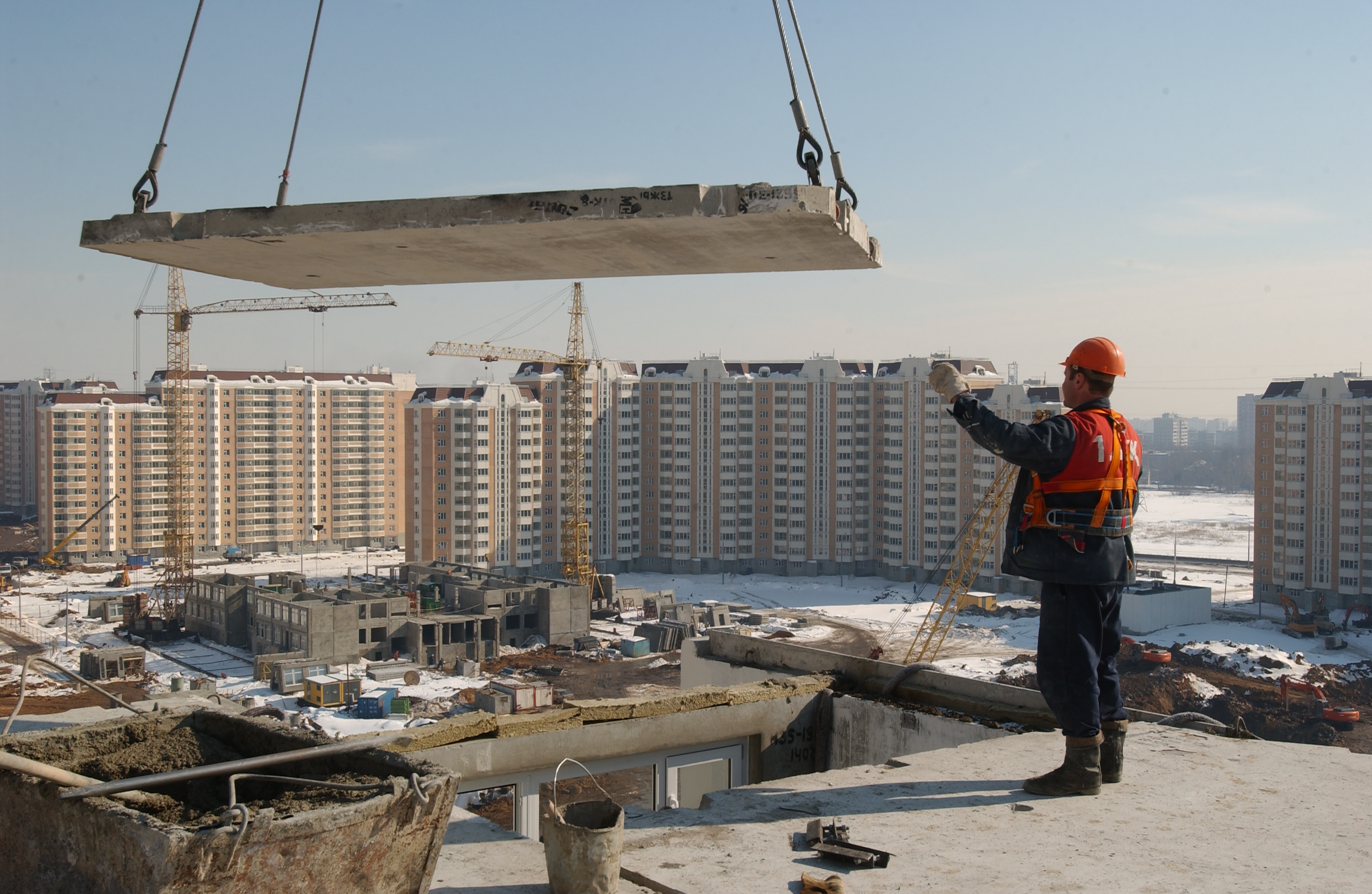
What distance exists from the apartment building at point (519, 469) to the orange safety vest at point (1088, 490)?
51.0 meters

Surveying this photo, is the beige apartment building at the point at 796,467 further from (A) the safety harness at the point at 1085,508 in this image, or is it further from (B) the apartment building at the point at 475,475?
(A) the safety harness at the point at 1085,508

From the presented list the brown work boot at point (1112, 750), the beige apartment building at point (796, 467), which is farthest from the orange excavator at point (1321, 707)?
the brown work boot at point (1112, 750)

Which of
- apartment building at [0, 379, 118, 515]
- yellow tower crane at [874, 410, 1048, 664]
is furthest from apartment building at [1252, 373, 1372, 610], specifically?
apartment building at [0, 379, 118, 515]

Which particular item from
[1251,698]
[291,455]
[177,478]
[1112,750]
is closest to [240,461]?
[291,455]

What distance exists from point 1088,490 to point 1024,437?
33 cm

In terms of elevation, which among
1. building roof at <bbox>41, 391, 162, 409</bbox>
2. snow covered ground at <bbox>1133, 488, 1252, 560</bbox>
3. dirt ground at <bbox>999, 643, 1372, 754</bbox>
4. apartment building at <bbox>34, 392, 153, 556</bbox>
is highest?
building roof at <bbox>41, 391, 162, 409</bbox>

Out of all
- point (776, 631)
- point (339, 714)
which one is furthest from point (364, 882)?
point (776, 631)

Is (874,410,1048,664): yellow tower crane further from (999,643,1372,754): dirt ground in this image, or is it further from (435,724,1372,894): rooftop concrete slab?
(435,724,1372,894): rooftop concrete slab

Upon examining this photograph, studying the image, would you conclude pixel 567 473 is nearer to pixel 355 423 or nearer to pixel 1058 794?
pixel 355 423

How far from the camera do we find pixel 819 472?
2210 inches

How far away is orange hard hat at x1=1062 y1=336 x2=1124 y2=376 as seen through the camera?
12.0 ft

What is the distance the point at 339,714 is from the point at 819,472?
102 ft

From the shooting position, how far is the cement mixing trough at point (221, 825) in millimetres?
1928

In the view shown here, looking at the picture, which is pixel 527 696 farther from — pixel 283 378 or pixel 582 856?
pixel 283 378
